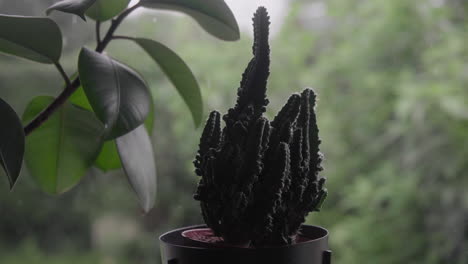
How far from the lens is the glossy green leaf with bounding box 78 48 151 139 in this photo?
647 millimetres

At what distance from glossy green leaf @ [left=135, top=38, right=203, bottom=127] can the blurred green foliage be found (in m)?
0.69

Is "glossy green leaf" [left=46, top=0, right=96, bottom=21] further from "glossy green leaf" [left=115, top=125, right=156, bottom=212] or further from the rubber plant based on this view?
"glossy green leaf" [left=115, top=125, right=156, bottom=212]

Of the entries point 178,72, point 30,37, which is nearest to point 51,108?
point 30,37

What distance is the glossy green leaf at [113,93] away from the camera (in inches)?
25.5

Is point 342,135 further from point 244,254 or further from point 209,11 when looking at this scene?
point 244,254

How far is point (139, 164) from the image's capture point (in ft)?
2.77

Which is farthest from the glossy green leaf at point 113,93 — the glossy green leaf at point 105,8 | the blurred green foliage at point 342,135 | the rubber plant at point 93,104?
the blurred green foliage at point 342,135

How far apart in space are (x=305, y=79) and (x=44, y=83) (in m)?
0.98

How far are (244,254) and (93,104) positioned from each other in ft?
0.89

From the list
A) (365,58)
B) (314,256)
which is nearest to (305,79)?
(365,58)

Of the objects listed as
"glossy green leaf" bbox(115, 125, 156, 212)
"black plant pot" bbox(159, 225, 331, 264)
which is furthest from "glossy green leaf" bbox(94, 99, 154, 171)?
"black plant pot" bbox(159, 225, 331, 264)

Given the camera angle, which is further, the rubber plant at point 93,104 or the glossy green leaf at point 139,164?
the glossy green leaf at point 139,164

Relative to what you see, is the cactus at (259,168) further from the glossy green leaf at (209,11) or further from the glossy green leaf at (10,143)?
the glossy green leaf at (10,143)

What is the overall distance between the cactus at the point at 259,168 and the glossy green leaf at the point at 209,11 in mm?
124
